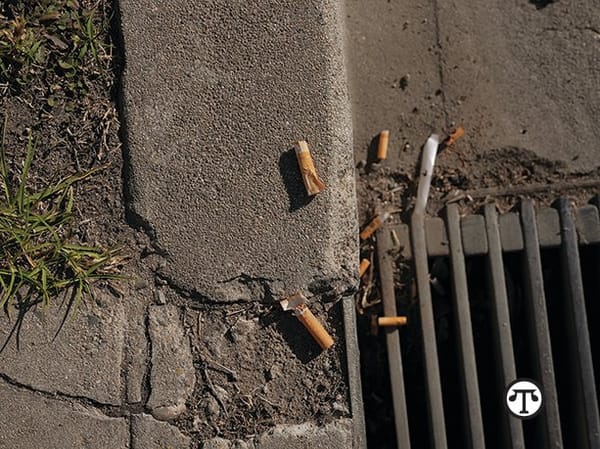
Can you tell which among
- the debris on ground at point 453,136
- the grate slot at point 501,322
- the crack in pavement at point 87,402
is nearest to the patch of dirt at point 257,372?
the crack in pavement at point 87,402

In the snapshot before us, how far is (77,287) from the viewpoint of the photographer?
2275 mm

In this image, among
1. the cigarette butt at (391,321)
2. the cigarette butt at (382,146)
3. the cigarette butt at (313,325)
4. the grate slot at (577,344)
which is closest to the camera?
the cigarette butt at (313,325)

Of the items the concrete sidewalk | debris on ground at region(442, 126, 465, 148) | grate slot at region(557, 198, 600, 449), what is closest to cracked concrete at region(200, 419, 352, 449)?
the concrete sidewalk

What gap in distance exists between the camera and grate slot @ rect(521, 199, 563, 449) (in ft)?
7.91

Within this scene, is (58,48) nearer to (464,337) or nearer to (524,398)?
(464,337)

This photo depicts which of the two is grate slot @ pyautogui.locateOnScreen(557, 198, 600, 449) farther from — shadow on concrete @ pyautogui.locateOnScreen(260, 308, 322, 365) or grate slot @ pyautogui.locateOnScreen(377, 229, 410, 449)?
shadow on concrete @ pyautogui.locateOnScreen(260, 308, 322, 365)

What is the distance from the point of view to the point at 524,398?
2.48 meters

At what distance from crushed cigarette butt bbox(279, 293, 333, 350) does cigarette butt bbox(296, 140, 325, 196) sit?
0.34 m

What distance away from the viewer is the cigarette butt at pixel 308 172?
2219mm

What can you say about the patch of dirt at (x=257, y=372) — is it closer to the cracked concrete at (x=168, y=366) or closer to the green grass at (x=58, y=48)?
the cracked concrete at (x=168, y=366)

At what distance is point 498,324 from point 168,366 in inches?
45.3

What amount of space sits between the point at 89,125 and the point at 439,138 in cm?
130

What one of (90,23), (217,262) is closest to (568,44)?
(217,262)

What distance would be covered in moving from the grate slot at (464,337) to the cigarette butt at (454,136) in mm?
295
